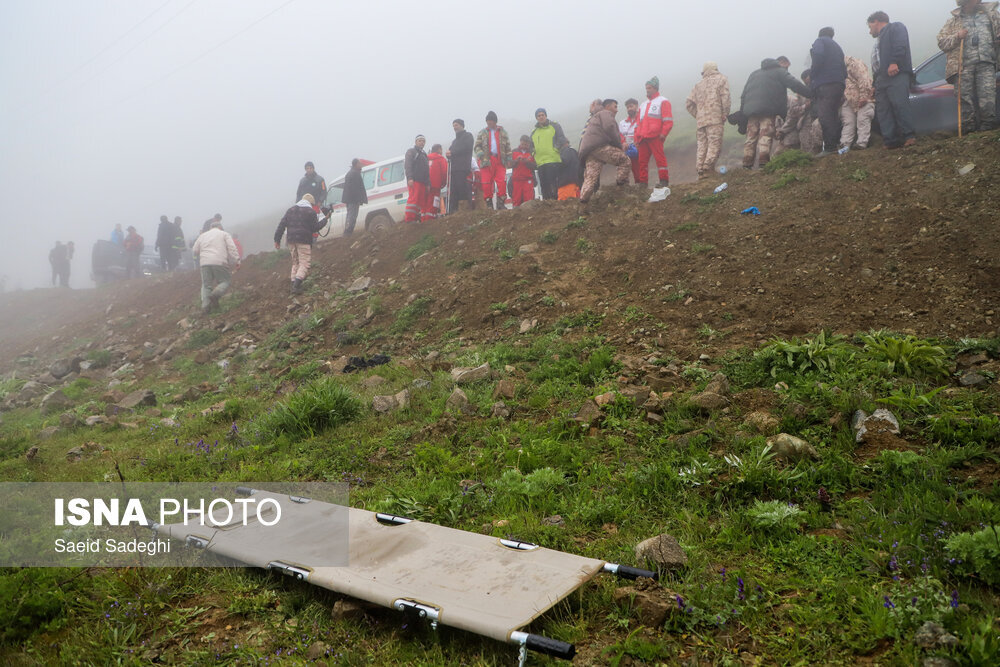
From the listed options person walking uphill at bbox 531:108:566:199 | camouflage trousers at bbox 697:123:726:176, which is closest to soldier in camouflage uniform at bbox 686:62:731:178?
camouflage trousers at bbox 697:123:726:176

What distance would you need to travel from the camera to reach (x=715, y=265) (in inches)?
269

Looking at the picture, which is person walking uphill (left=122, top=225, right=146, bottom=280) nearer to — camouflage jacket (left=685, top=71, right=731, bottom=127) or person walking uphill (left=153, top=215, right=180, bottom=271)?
person walking uphill (left=153, top=215, right=180, bottom=271)

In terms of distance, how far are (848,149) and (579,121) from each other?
32460 millimetres

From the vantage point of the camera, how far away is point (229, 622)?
2.75 meters

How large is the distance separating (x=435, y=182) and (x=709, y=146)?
6.48m

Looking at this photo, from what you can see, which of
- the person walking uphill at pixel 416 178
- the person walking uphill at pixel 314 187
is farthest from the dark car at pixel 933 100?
the person walking uphill at pixel 314 187

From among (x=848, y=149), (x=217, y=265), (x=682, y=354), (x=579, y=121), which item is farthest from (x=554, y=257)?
(x=579, y=121)

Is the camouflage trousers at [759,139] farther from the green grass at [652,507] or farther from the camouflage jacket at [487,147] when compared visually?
the green grass at [652,507]

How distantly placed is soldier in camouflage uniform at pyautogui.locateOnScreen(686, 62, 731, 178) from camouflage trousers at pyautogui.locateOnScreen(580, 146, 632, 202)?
1.38m

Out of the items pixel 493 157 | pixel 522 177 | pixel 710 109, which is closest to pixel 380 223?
pixel 493 157

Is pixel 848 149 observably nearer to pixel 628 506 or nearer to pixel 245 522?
pixel 628 506

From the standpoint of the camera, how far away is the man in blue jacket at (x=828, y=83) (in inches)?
351

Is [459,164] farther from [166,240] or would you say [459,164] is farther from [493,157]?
[166,240]

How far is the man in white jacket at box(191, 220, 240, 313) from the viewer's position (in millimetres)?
12180
